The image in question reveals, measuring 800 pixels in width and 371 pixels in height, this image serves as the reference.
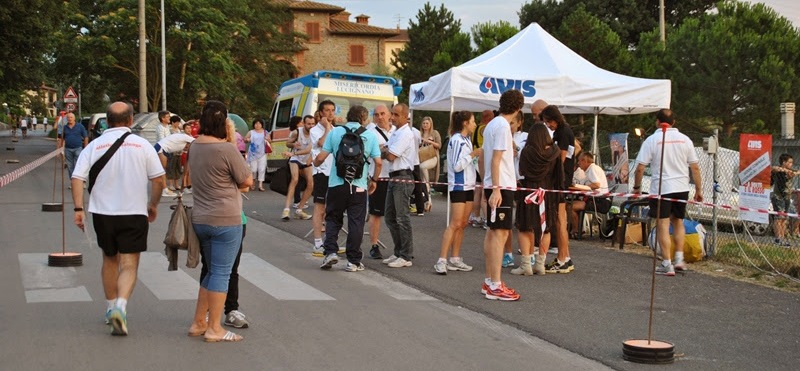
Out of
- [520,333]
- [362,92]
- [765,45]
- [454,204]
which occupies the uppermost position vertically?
[765,45]

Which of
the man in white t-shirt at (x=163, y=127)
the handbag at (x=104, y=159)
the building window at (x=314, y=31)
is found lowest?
the handbag at (x=104, y=159)

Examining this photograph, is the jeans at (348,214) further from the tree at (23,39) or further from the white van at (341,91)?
the tree at (23,39)

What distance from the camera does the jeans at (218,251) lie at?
721 centimetres

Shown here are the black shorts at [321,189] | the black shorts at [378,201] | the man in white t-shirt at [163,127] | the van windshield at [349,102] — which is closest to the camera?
the black shorts at [378,201]

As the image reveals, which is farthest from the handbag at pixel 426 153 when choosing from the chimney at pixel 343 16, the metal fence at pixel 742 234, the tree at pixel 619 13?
the chimney at pixel 343 16

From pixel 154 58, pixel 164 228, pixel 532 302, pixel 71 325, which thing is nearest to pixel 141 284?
pixel 71 325

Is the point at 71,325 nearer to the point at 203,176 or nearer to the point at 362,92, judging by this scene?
the point at 203,176

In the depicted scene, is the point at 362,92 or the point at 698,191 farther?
the point at 362,92

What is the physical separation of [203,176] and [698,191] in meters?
6.30

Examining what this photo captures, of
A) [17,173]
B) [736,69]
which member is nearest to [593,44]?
[736,69]

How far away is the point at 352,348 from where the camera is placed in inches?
283

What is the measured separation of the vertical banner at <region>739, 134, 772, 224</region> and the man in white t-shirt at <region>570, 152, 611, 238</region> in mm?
2242

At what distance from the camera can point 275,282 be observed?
10266 mm

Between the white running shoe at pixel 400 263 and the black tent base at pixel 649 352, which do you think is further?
the white running shoe at pixel 400 263
